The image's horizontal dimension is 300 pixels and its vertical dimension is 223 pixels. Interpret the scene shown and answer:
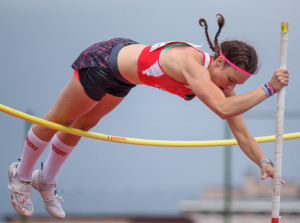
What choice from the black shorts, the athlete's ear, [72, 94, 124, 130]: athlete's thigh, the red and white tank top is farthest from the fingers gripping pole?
[72, 94, 124, 130]: athlete's thigh

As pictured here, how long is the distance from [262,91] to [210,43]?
566 mm

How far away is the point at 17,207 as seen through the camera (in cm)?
459

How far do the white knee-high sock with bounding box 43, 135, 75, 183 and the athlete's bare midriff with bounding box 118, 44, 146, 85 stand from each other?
2.63 ft

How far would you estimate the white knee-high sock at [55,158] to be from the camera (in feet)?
15.0

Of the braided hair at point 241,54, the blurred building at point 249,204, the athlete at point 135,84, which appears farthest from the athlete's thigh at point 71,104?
the blurred building at point 249,204

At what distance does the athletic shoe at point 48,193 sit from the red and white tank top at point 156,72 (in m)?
1.20

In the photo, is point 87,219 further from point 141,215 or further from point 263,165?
point 263,165

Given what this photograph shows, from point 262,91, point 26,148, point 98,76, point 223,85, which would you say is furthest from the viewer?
point 26,148

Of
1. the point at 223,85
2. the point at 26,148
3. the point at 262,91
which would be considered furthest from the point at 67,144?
the point at 262,91

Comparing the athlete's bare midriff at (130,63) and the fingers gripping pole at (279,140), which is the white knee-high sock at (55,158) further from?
the fingers gripping pole at (279,140)

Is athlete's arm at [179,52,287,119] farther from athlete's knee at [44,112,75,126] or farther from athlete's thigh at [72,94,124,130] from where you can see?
athlete's knee at [44,112,75,126]

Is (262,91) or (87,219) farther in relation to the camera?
(87,219)

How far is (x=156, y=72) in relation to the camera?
3941 mm

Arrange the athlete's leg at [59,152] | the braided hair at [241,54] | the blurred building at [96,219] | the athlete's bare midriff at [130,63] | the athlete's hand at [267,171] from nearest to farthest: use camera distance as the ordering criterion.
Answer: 1. the braided hair at [241,54]
2. the athlete's hand at [267,171]
3. the athlete's bare midriff at [130,63]
4. the athlete's leg at [59,152]
5. the blurred building at [96,219]
